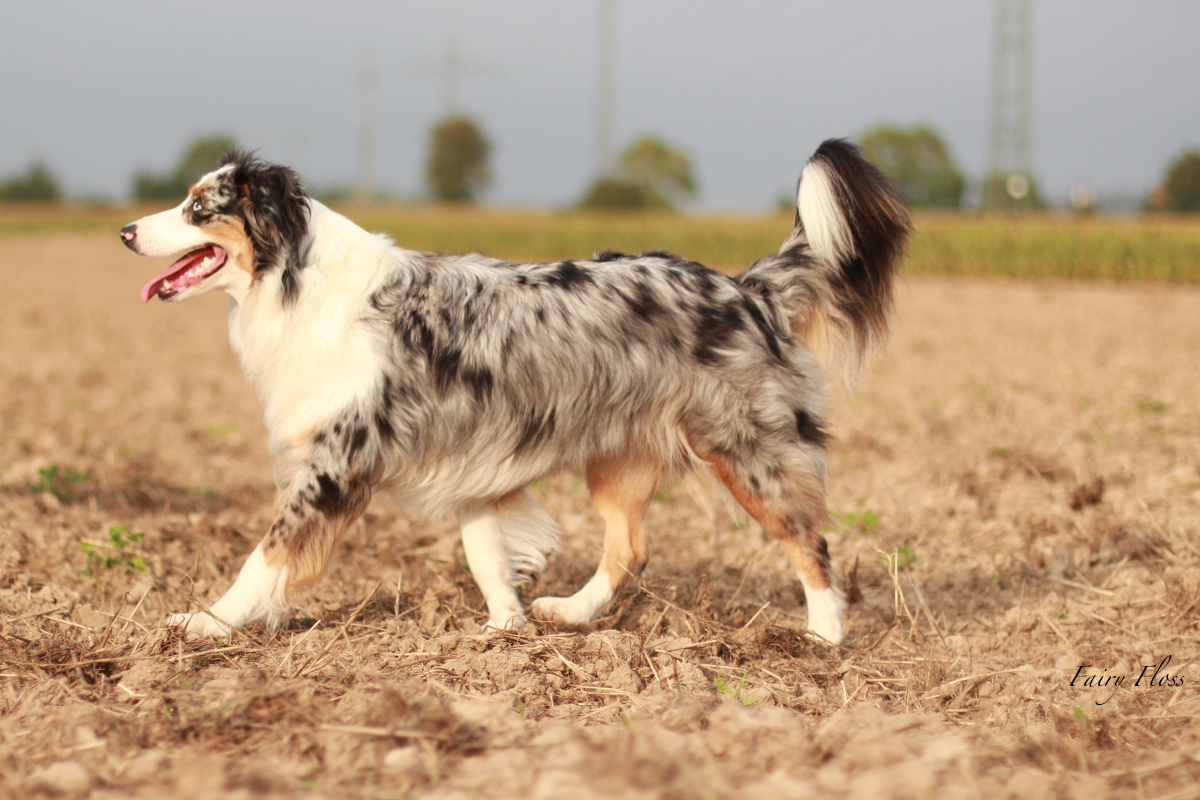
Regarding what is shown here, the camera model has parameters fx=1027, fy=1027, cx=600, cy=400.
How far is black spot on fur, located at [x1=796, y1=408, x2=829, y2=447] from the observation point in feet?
14.5

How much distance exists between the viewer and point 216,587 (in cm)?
478

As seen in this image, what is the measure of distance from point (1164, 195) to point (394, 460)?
26.1 m

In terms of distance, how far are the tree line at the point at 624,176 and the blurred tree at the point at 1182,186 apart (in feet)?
26.0

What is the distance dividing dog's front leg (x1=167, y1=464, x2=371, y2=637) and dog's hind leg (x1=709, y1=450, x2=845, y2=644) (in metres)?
1.60

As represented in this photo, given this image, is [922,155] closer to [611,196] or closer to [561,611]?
[611,196]

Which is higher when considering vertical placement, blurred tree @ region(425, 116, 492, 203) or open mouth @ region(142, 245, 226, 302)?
blurred tree @ region(425, 116, 492, 203)

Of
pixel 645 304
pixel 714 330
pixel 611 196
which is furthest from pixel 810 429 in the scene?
pixel 611 196

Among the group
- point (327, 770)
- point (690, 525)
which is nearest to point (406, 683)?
point (327, 770)

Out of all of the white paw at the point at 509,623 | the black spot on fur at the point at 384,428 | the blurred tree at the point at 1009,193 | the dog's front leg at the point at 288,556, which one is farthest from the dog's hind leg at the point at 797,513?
the blurred tree at the point at 1009,193

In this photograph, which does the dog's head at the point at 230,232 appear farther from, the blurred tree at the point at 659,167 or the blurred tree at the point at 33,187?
the blurred tree at the point at 33,187

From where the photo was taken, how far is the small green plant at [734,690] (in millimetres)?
3500

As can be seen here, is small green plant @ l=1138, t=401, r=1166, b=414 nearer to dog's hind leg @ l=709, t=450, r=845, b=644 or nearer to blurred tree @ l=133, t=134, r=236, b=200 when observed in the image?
dog's hind leg @ l=709, t=450, r=845, b=644

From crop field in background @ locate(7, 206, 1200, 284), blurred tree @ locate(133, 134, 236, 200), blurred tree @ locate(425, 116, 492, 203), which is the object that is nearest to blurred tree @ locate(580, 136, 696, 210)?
blurred tree @ locate(425, 116, 492, 203)

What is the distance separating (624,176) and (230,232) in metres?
54.4
